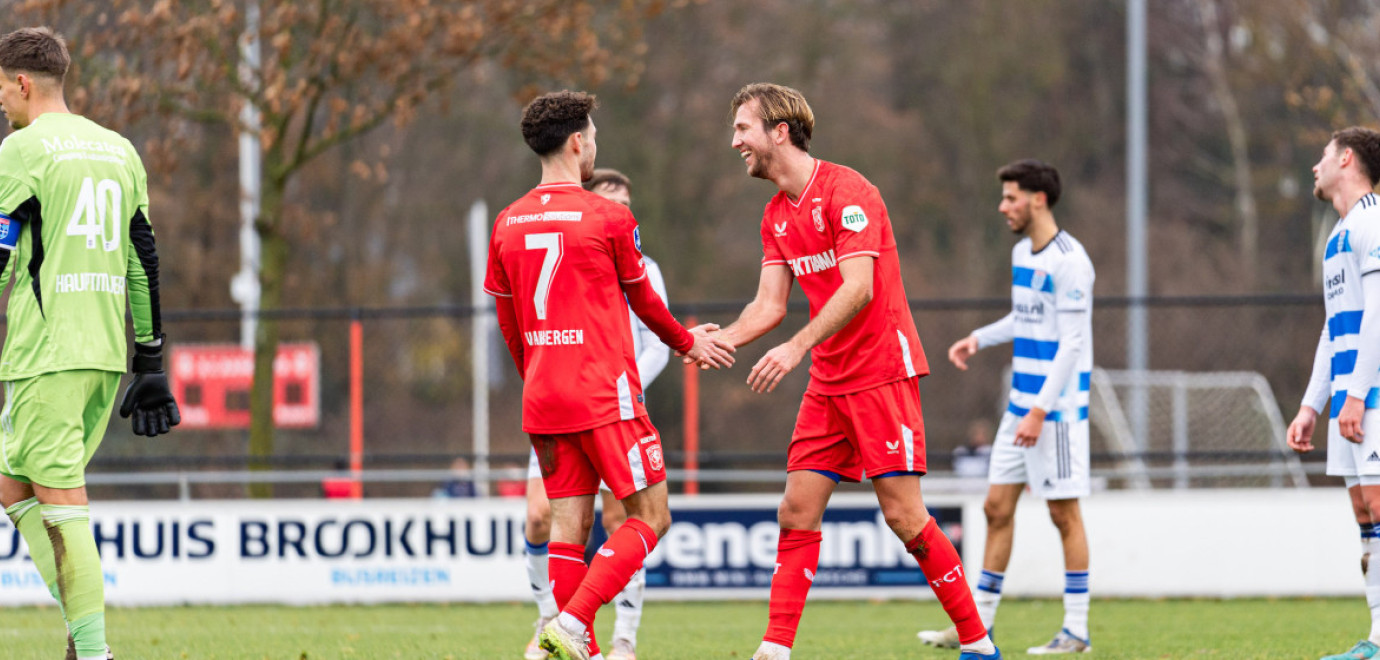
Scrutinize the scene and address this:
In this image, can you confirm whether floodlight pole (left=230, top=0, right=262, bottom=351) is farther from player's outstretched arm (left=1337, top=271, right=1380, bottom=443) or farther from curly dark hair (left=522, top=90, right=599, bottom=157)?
player's outstretched arm (left=1337, top=271, right=1380, bottom=443)

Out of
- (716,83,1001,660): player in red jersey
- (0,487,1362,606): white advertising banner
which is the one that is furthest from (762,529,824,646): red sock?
(0,487,1362,606): white advertising banner

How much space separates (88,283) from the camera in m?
5.54

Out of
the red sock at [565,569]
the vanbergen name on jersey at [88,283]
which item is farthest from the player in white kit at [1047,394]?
the vanbergen name on jersey at [88,283]

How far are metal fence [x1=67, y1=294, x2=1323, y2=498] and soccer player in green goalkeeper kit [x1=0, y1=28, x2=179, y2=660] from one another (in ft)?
24.9

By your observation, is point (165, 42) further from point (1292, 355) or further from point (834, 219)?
point (1292, 355)

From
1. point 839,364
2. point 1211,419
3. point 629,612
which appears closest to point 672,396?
point 1211,419

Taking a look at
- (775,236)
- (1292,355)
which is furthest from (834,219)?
(1292,355)

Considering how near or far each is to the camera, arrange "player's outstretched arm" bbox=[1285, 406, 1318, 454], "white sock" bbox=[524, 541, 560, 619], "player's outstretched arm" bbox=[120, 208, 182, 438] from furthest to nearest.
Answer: "white sock" bbox=[524, 541, 560, 619] → "player's outstretched arm" bbox=[1285, 406, 1318, 454] → "player's outstretched arm" bbox=[120, 208, 182, 438]

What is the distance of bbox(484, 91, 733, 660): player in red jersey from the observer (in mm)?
5551

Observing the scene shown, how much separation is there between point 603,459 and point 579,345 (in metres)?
0.43

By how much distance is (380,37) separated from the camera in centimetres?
1441

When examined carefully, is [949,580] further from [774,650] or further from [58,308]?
[58,308]

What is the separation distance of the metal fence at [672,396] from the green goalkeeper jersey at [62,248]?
7.64 meters

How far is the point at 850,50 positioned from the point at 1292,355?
11.2 m
